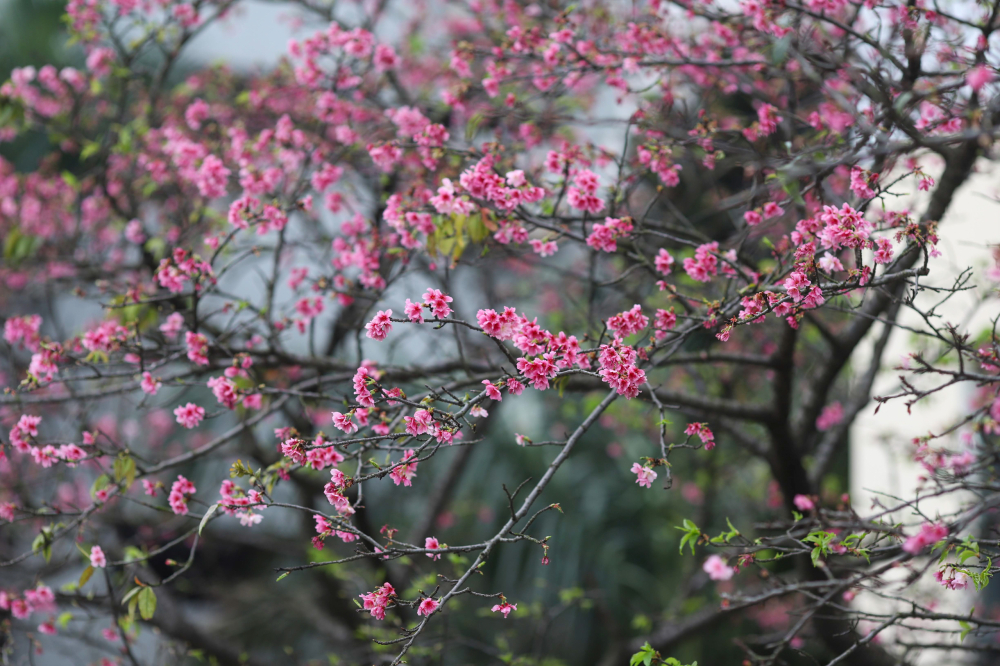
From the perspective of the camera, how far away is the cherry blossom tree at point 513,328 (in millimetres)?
2381

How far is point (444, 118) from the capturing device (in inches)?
174

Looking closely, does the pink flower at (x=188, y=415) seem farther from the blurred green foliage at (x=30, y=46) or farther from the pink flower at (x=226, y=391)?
the blurred green foliage at (x=30, y=46)

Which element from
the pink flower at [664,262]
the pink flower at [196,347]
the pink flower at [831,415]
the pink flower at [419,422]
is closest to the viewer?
the pink flower at [419,422]

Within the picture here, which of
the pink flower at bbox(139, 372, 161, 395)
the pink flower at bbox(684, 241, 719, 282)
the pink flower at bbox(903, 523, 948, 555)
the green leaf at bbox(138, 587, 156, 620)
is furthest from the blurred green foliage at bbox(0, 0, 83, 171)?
the pink flower at bbox(903, 523, 948, 555)

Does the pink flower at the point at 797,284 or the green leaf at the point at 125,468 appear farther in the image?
the green leaf at the point at 125,468

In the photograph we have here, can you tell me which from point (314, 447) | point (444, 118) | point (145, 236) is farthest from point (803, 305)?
point (145, 236)

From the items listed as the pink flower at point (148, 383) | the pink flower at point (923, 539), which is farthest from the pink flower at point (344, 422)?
the pink flower at point (923, 539)

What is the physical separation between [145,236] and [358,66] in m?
1.53

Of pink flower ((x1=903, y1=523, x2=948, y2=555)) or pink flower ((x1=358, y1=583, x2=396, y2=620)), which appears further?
pink flower ((x1=358, y1=583, x2=396, y2=620))

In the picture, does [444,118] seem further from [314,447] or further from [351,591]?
[351,591]

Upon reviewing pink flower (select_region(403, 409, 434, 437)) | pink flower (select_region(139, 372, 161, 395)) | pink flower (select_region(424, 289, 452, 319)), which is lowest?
pink flower (select_region(403, 409, 434, 437))

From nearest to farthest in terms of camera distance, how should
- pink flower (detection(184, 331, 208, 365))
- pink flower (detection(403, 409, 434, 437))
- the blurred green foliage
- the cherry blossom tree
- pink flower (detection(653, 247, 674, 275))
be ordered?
pink flower (detection(403, 409, 434, 437)), the cherry blossom tree, pink flower (detection(653, 247, 674, 275)), pink flower (detection(184, 331, 208, 365)), the blurred green foliage

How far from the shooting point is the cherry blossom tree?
2.38 meters

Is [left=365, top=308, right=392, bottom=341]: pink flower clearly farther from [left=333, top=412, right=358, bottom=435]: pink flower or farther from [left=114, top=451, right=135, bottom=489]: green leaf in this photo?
[left=114, top=451, right=135, bottom=489]: green leaf
